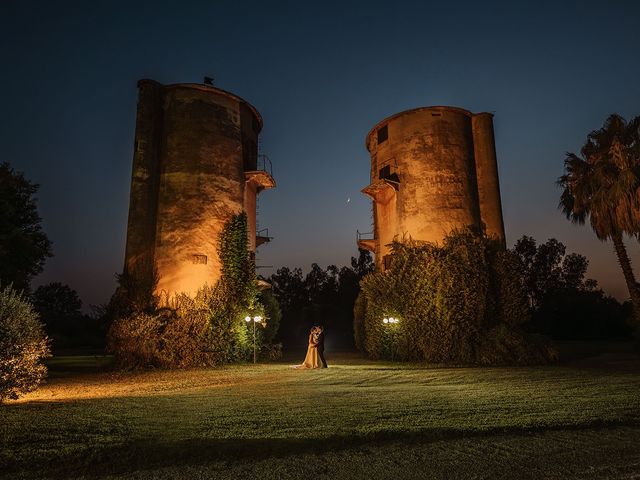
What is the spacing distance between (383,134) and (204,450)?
83.7 ft

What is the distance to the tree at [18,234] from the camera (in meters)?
18.2

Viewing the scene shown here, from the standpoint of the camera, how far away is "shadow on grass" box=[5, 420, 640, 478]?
4.89 meters

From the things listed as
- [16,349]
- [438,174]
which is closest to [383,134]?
[438,174]

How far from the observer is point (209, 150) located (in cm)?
2303

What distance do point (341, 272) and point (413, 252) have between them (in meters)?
39.0

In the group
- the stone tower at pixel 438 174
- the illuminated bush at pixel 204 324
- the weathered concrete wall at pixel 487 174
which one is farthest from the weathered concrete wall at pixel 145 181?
the weathered concrete wall at pixel 487 174

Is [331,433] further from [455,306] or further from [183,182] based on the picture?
[183,182]

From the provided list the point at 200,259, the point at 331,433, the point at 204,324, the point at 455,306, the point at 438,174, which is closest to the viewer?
the point at 331,433

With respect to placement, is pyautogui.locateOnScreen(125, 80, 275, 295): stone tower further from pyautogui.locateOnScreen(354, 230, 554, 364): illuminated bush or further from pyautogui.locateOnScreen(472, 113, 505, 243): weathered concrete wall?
pyautogui.locateOnScreen(472, 113, 505, 243): weathered concrete wall

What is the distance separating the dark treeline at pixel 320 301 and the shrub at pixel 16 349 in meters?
32.1

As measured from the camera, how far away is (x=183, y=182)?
22250 mm

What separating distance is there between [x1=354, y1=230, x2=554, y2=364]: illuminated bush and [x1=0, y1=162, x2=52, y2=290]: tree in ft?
53.1

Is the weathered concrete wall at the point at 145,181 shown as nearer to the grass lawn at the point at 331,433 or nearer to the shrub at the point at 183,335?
the shrub at the point at 183,335

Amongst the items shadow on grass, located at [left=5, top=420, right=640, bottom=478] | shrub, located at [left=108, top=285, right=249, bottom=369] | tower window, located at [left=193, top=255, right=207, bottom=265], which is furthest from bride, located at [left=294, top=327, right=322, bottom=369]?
shadow on grass, located at [left=5, top=420, right=640, bottom=478]
